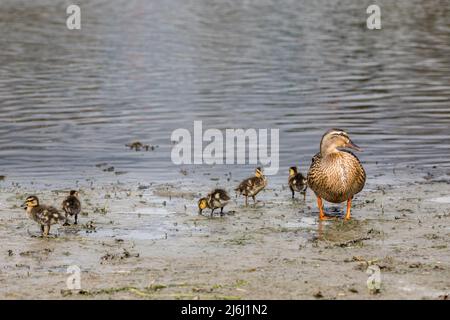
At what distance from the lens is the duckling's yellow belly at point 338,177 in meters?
14.0

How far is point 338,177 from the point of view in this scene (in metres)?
14.0

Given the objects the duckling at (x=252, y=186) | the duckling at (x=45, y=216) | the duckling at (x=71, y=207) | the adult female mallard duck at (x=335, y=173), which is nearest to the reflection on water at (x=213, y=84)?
the duckling at (x=252, y=186)

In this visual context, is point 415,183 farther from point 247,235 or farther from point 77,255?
point 77,255

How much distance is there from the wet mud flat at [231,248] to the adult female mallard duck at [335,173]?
0.40 m

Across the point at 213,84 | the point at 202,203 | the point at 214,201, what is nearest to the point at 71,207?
the point at 202,203

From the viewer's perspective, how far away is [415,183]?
1672 cm

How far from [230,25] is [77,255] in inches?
1393

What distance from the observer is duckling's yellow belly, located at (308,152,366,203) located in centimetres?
1399

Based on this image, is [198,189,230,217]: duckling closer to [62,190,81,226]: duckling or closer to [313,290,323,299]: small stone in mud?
[62,190,81,226]: duckling

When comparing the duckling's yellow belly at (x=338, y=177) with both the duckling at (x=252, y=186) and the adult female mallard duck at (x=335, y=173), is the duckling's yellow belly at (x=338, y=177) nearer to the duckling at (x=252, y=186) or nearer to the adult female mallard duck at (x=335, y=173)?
the adult female mallard duck at (x=335, y=173)

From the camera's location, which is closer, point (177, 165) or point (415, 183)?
point (415, 183)

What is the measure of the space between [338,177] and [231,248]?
2.42 metres

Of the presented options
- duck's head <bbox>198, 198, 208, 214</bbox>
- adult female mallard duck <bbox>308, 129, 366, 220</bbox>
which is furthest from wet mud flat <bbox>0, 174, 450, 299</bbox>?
adult female mallard duck <bbox>308, 129, 366, 220</bbox>
